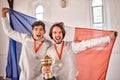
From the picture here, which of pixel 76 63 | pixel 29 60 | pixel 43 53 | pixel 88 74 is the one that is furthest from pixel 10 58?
pixel 88 74

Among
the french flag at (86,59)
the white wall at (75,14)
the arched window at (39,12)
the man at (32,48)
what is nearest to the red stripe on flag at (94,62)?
the french flag at (86,59)

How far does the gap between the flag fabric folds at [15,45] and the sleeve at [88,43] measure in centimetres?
70

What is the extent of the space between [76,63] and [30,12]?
3096 millimetres

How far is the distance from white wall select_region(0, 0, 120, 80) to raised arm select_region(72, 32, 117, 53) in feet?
6.40

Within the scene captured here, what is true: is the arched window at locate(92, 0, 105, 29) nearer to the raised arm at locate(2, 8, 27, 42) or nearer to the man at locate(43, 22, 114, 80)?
the man at locate(43, 22, 114, 80)

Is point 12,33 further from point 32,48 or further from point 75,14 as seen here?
point 75,14

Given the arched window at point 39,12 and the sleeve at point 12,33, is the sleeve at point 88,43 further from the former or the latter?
the arched window at point 39,12

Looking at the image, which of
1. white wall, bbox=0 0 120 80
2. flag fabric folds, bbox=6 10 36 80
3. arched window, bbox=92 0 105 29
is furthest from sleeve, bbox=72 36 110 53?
arched window, bbox=92 0 105 29

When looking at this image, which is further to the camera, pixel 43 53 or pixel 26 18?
pixel 26 18

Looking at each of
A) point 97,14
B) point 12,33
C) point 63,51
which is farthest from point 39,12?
point 63,51

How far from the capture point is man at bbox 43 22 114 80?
2.78 metres

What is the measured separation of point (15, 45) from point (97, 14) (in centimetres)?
281

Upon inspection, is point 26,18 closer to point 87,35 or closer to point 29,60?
point 29,60

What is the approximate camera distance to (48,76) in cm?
185
